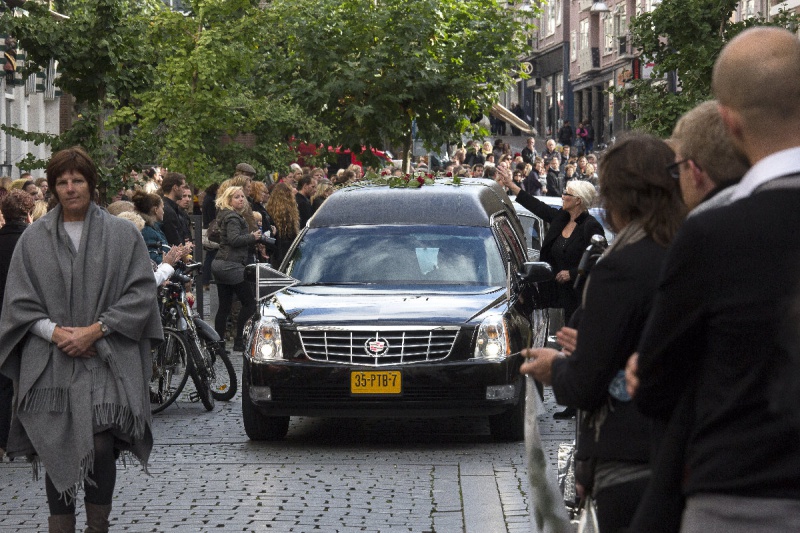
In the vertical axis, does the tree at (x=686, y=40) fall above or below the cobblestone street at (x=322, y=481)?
above

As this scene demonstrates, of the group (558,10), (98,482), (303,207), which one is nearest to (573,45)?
(558,10)

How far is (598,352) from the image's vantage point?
12.7 ft

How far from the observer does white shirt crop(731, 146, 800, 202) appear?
289 cm

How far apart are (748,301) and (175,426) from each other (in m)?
9.64

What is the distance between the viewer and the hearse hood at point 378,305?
1066cm

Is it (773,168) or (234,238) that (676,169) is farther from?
(234,238)

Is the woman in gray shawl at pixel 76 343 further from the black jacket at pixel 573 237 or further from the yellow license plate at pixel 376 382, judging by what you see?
the black jacket at pixel 573 237

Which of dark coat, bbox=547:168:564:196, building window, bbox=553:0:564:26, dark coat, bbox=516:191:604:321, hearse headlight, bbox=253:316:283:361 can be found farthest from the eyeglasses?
building window, bbox=553:0:564:26

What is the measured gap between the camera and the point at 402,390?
10523mm

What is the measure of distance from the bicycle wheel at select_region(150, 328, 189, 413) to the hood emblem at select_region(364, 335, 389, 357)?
2724 mm

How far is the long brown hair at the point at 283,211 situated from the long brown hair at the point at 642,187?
51.7 ft

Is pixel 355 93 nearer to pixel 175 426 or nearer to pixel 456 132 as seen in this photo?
pixel 456 132

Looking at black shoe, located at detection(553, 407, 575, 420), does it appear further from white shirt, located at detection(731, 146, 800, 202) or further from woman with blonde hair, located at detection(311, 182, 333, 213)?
woman with blonde hair, located at detection(311, 182, 333, 213)

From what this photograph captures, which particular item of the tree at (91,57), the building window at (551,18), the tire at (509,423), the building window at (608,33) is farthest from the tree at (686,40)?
the building window at (551,18)
